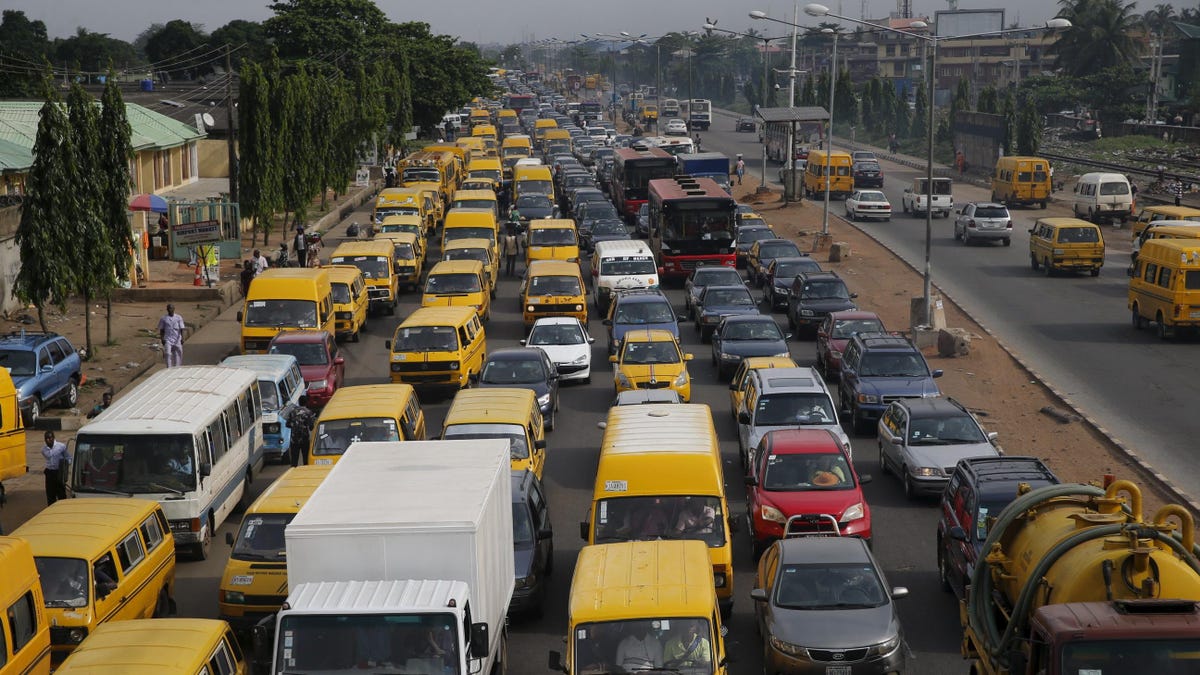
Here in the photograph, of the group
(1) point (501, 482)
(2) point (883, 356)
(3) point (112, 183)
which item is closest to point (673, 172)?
(3) point (112, 183)

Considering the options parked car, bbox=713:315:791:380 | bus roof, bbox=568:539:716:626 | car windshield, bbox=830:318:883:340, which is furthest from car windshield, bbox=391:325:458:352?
bus roof, bbox=568:539:716:626

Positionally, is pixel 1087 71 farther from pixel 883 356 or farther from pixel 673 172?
pixel 883 356

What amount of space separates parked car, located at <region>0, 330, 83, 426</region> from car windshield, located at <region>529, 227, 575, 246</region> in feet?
57.3

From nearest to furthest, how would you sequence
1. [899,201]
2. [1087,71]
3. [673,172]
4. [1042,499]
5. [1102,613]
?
[1102,613]
[1042,499]
[673,172]
[899,201]
[1087,71]

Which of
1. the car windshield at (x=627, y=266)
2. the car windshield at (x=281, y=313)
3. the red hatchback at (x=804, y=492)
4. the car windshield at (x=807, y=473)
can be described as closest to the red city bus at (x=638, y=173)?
the car windshield at (x=627, y=266)

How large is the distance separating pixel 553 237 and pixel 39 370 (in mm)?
19114

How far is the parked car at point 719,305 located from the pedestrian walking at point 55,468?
16.9 m

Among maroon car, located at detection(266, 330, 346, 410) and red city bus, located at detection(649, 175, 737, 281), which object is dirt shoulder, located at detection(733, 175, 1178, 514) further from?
maroon car, located at detection(266, 330, 346, 410)

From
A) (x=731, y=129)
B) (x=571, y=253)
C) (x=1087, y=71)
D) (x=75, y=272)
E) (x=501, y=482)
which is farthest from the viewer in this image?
(x=731, y=129)

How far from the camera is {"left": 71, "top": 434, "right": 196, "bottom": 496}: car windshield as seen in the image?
61.5 ft

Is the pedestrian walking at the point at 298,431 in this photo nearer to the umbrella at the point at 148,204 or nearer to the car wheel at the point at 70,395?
the car wheel at the point at 70,395

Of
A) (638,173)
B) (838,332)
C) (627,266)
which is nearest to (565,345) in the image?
(838,332)

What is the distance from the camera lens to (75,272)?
31297mm

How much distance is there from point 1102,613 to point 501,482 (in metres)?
6.40
